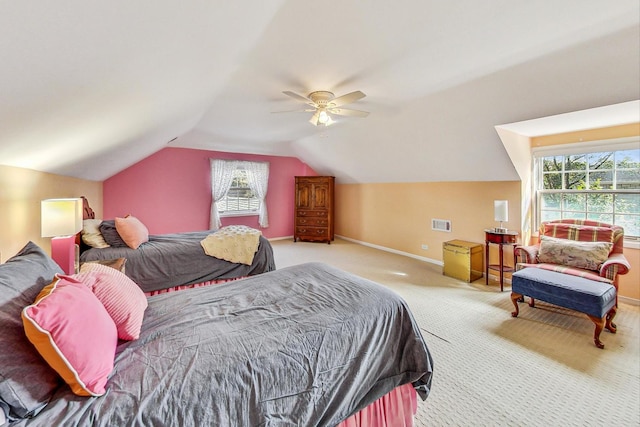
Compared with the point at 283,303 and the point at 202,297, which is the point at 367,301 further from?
the point at 202,297

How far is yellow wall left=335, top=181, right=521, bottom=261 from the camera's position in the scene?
4.25 metres

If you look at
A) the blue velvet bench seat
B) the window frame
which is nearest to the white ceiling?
the window frame

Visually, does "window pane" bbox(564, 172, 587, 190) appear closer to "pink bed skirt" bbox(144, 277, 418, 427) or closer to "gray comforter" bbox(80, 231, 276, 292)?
"pink bed skirt" bbox(144, 277, 418, 427)

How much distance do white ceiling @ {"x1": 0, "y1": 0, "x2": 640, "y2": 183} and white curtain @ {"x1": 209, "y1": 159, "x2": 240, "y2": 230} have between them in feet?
7.51

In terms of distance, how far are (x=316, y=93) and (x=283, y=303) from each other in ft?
7.17

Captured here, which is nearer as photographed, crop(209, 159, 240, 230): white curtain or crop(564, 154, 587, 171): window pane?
crop(564, 154, 587, 171): window pane

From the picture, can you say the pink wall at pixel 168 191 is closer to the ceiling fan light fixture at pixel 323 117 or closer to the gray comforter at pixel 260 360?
the ceiling fan light fixture at pixel 323 117

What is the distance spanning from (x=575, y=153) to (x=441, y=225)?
79.6 inches

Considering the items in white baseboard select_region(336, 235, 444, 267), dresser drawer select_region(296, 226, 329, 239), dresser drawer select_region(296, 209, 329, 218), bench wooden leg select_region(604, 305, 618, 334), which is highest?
dresser drawer select_region(296, 209, 329, 218)

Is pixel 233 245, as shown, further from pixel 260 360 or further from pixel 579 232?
pixel 579 232

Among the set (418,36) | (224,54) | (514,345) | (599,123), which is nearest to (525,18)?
(418,36)

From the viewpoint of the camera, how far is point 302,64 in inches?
94.3

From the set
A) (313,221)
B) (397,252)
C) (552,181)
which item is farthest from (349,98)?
(313,221)

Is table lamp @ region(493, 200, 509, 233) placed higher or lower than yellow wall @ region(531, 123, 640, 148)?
lower
